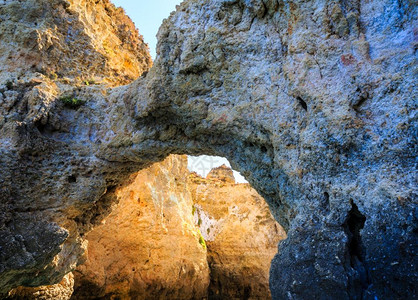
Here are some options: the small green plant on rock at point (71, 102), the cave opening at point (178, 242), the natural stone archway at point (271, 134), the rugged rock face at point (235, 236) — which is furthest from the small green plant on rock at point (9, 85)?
the rugged rock face at point (235, 236)

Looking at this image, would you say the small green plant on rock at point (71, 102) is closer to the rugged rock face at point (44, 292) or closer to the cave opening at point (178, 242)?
the cave opening at point (178, 242)

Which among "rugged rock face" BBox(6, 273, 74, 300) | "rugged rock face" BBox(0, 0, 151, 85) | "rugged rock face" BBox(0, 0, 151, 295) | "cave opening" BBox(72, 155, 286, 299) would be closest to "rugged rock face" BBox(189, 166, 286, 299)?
"cave opening" BBox(72, 155, 286, 299)

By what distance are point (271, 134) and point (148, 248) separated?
689 cm

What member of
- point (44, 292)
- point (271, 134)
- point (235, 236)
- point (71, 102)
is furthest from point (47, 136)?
point (235, 236)

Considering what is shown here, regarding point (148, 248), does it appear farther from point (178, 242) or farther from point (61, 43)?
point (61, 43)

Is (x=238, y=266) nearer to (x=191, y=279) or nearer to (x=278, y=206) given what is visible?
(x=191, y=279)

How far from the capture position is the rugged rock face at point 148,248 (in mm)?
8453

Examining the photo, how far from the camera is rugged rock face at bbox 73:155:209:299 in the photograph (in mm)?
8453

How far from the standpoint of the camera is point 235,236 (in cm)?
1320

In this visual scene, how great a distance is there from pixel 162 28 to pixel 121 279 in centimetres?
676

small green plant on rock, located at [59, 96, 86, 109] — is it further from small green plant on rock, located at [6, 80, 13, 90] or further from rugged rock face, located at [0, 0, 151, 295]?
small green plant on rock, located at [6, 80, 13, 90]

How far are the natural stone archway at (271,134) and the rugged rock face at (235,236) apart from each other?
7596mm

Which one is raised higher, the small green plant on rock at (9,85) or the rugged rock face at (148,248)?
the small green plant on rock at (9,85)

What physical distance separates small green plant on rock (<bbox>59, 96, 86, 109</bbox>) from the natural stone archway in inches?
1.2
